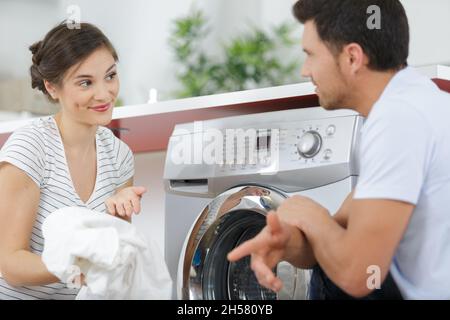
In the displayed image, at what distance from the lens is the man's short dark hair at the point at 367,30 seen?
122 cm

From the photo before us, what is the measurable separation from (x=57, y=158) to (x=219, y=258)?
44 cm

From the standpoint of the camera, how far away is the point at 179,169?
1.73 m

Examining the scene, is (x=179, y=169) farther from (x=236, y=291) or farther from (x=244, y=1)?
(x=244, y=1)

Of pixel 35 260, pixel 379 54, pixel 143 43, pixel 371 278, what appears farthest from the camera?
Result: pixel 143 43

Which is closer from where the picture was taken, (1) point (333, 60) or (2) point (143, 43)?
(1) point (333, 60)

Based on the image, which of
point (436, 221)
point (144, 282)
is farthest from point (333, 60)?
point (144, 282)

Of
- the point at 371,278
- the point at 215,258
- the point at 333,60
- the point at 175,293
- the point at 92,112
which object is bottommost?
the point at 175,293

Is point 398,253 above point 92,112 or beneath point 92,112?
beneath

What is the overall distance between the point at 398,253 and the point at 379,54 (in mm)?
334

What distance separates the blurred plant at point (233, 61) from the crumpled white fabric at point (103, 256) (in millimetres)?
2532

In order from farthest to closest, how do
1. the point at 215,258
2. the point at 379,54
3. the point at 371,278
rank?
the point at 215,258
the point at 379,54
the point at 371,278

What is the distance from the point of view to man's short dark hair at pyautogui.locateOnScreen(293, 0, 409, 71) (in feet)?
4.01

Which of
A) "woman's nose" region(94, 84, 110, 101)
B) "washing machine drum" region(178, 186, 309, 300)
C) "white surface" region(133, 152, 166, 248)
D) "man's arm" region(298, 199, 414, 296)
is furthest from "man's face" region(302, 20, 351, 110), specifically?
"white surface" region(133, 152, 166, 248)
